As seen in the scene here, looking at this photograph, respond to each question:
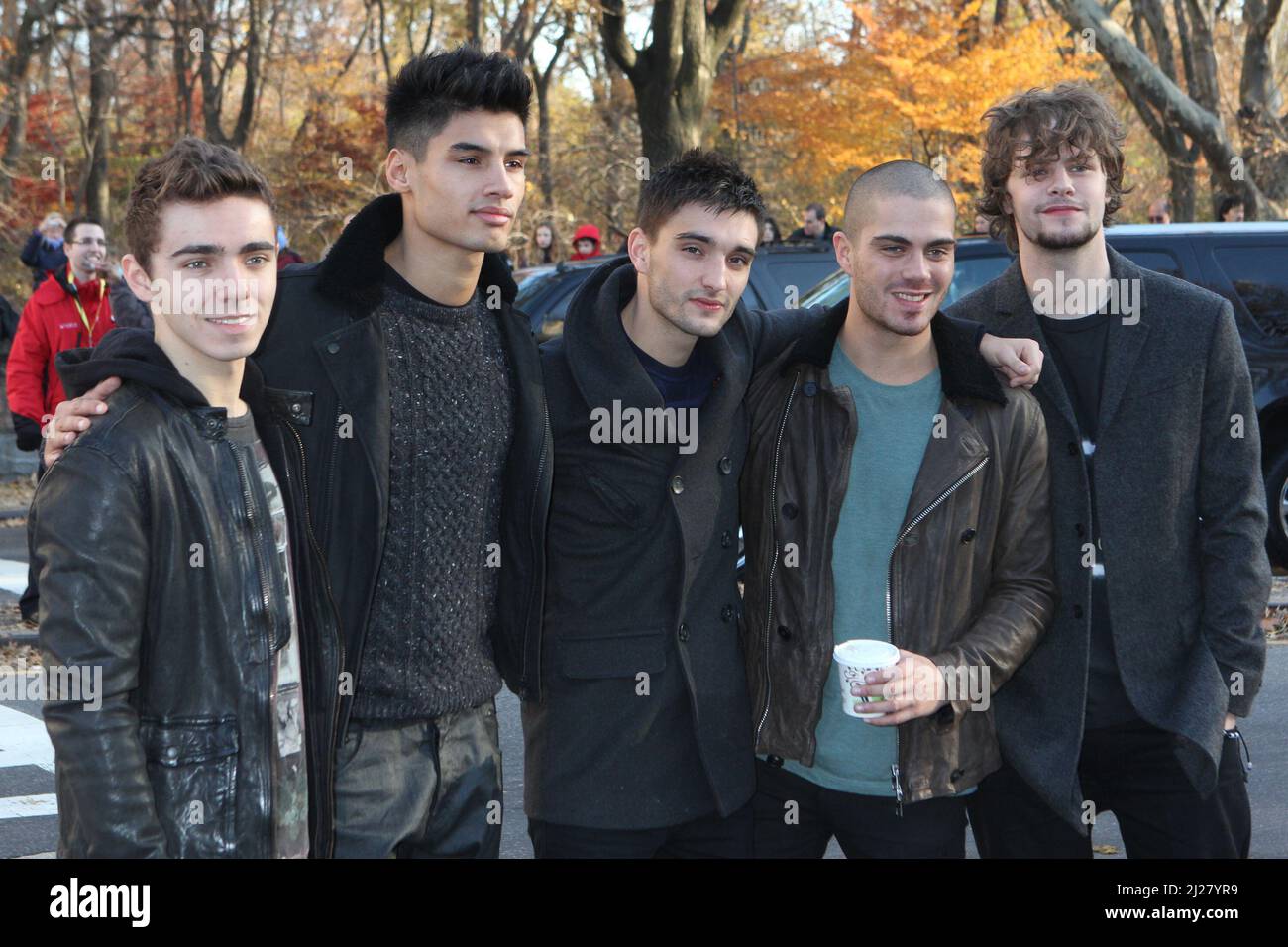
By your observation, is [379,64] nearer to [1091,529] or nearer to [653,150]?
[653,150]

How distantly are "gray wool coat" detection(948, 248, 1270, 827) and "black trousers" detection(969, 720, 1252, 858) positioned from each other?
63mm

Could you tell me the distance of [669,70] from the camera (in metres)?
20.2

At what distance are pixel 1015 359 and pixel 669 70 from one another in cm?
1734

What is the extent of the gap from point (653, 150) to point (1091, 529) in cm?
1709

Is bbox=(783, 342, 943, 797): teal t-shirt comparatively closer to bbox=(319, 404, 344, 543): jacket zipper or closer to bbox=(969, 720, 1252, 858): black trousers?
bbox=(969, 720, 1252, 858): black trousers

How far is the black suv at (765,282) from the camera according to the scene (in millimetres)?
10438

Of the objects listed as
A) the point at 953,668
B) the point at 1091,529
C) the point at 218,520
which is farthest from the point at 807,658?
the point at 218,520

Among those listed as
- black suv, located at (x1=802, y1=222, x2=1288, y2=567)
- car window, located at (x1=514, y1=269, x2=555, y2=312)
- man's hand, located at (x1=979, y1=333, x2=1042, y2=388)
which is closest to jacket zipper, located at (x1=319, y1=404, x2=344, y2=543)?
man's hand, located at (x1=979, y1=333, x2=1042, y2=388)

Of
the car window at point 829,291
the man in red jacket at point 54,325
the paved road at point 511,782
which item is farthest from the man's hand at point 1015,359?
the man in red jacket at point 54,325

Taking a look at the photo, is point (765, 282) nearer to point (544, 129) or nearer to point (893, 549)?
point (893, 549)

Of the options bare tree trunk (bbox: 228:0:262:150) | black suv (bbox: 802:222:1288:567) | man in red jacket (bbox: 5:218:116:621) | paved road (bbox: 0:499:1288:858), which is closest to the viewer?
paved road (bbox: 0:499:1288:858)

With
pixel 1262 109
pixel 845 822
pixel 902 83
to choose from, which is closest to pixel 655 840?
pixel 845 822

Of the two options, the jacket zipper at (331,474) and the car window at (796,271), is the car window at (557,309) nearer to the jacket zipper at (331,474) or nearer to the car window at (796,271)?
the car window at (796,271)

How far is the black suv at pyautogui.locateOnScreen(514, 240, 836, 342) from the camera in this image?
10438 mm
